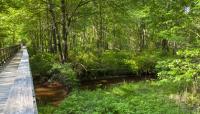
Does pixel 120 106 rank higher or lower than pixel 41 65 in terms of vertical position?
lower

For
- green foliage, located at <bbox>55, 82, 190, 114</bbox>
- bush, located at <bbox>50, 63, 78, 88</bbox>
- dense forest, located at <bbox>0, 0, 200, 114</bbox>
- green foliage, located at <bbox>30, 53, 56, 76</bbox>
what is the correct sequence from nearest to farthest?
green foliage, located at <bbox>55, 82, 190, 114</bbox>
dense forest, located at <bbox>0, 0, 200, 114</bbox>
bush, located at <bbox>50, 63, 78, 88</bbox>
green foliage, located at <bbox>30, 53, 56, 76</bbox>

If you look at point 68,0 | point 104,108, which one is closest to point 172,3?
point 104,108

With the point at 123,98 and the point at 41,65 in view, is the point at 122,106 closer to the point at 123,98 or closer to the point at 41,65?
the point at 123,98

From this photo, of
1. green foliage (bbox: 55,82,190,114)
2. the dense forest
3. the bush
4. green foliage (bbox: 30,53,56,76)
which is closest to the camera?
green foliage (bbox: 55,82,190,114)

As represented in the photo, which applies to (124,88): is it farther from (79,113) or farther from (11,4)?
(11,4)

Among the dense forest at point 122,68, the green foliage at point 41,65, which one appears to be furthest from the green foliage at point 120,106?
the green foliage at point 41,65

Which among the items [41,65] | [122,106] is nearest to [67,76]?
[122,106]

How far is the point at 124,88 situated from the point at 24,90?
9627mm

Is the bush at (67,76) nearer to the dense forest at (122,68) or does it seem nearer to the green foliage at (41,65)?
the dense forest at (122,68)

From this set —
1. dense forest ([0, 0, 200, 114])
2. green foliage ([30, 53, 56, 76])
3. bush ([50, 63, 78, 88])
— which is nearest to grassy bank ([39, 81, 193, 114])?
dense forest ([0, 0, 200, 114])

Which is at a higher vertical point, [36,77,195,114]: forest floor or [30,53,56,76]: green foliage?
[30,53,56,76]: green foliage

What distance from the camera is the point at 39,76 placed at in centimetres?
2177

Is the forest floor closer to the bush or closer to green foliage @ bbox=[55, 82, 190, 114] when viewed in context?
green foliage @ bbox=[55, 82, 190, 114]

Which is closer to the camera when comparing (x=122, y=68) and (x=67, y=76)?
(x=67, y=76)
